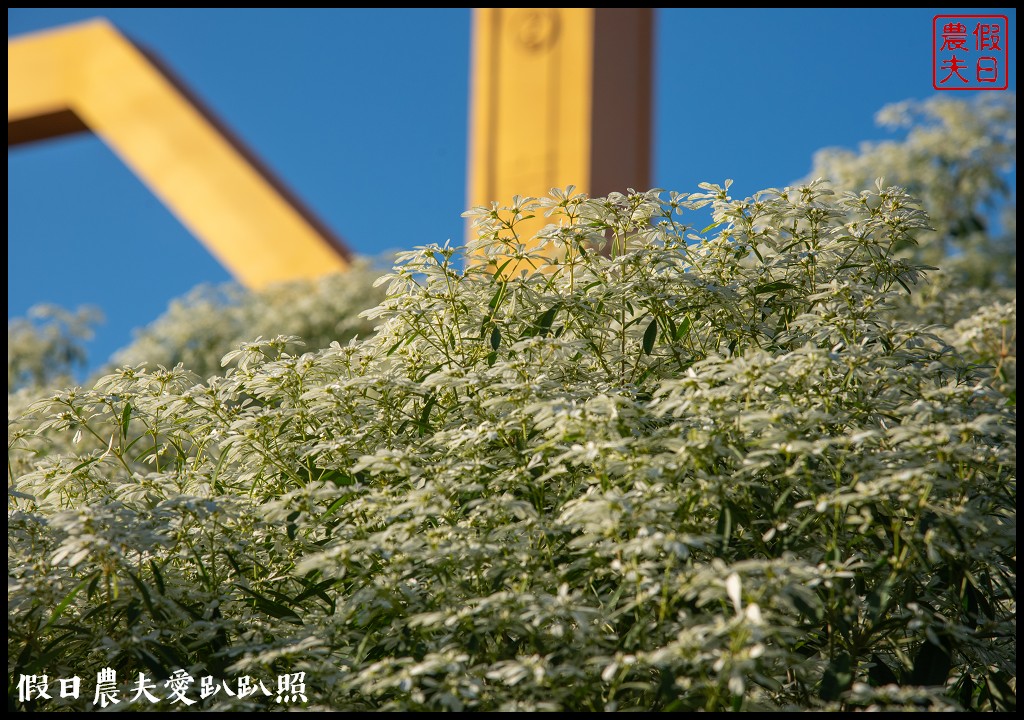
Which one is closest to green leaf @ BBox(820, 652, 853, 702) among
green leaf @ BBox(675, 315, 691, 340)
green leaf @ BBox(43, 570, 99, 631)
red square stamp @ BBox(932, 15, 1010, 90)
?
green leaf @ BBox(675, 315, 691, 340)

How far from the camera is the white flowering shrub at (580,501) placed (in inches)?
85.6

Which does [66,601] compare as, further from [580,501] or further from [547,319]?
[547,319]

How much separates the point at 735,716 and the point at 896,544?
531 millimetres

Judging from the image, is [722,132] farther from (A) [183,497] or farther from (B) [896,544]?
(A) [183,497]

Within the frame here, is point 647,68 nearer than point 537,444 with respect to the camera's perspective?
No

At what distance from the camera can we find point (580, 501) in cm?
225

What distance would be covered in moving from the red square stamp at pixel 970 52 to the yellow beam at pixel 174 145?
300 inches

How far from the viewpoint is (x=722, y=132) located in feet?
15.1

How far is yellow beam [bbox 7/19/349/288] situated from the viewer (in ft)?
37.1

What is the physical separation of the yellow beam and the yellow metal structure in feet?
8.47

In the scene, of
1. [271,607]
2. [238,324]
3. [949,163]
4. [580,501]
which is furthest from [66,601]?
[949,163]

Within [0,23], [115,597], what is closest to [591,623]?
[115,597]

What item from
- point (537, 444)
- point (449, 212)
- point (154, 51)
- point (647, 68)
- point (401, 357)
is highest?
point (154, 51)

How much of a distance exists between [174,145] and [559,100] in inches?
199
